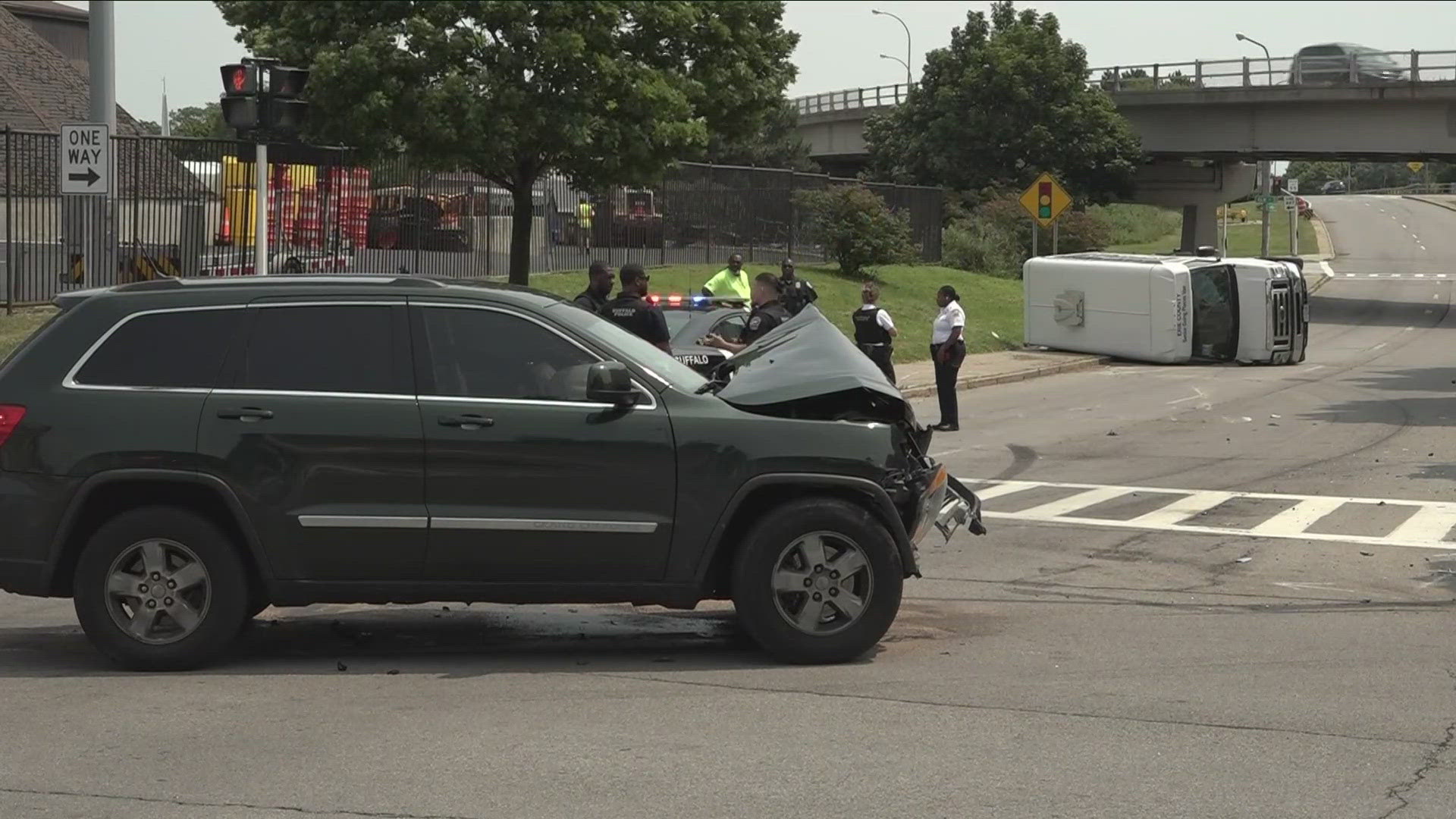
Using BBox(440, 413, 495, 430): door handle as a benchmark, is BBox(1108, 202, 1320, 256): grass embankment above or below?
above

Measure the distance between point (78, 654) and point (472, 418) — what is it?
7.78ft

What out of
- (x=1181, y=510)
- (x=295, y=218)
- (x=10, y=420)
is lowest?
(x=1181, y=510)

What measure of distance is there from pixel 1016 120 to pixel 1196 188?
899 centimetres

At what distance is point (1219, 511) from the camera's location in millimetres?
14367

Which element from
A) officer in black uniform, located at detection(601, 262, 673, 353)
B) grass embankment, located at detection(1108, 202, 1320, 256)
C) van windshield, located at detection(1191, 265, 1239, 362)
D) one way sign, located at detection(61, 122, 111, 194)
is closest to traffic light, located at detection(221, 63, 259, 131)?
one way sign, located at detection(61, 122, 111, 194)

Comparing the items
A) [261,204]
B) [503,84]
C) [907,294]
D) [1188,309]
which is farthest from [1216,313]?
[261,204]

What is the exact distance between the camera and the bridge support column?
2618 inches

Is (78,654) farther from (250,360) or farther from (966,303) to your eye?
(966,303)

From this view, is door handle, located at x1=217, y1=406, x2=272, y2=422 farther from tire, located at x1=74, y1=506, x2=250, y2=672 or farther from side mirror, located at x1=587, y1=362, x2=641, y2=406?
side mirror, located at x1=587, y1=362, x2=641, y2=406

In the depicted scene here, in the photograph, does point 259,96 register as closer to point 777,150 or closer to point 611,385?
point 611,385

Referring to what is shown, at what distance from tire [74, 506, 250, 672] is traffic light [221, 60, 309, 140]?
8.50m

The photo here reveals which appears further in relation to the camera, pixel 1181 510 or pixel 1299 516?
pixel 1181 510

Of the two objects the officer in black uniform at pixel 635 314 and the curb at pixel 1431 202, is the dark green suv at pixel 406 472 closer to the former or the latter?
the officer in black uniform at pixel 635 314

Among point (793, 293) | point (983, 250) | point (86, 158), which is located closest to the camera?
point (793, 293)
